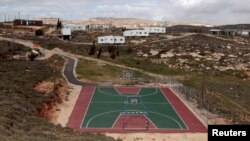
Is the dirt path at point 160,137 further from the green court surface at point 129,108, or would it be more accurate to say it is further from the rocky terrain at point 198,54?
the rocky terrain at point 198,54

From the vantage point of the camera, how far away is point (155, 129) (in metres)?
37.9

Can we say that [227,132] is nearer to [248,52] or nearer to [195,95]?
[195,95]

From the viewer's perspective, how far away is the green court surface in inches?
1583

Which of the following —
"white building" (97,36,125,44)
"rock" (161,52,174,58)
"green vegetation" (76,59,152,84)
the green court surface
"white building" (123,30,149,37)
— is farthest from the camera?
"white building" (123,30,149,37)

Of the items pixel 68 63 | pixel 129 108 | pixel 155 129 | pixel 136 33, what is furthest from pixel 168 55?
pixel 155 129

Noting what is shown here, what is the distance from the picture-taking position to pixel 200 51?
327 ft

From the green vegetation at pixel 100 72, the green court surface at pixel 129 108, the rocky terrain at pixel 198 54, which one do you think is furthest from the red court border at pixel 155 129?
the rocky terrain at pixel 198 54

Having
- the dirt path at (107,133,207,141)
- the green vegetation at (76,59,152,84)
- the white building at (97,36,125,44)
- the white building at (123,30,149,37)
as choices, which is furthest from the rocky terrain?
the dirt path at (107,133,207,141)

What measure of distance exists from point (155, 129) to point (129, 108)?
9001mm

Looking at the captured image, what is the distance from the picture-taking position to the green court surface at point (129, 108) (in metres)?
40.2

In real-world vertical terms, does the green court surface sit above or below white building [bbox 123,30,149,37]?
below

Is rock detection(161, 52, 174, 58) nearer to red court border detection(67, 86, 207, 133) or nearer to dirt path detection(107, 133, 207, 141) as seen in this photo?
red court border detection(67, 86, 207, 133)

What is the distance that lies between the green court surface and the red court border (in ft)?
1.60

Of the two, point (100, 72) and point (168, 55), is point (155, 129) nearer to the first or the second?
point (100, 72)
